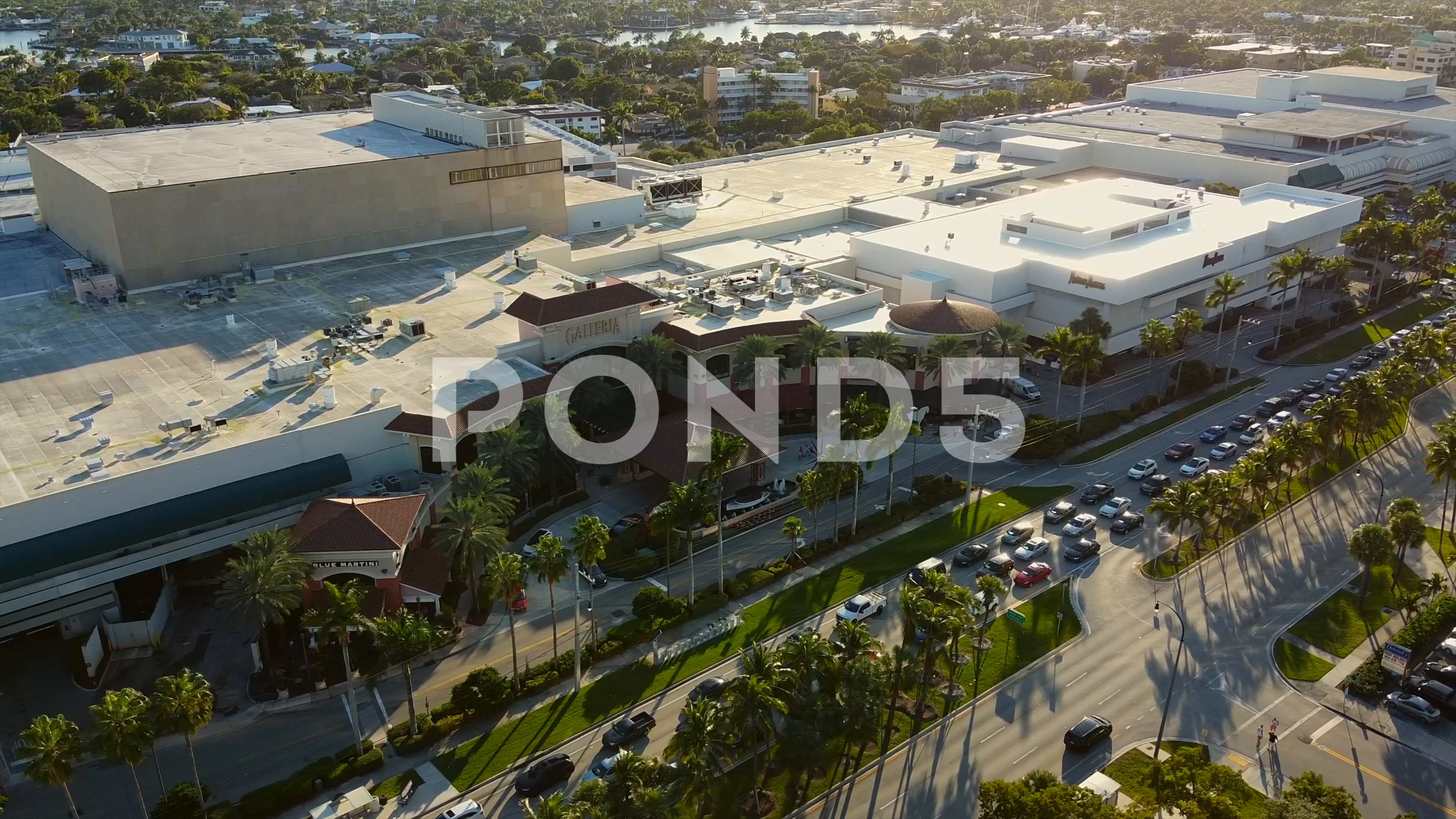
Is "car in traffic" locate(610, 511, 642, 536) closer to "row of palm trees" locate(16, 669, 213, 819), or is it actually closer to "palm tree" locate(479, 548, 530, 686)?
"palm tree" locate(479, 548, 530, 686)

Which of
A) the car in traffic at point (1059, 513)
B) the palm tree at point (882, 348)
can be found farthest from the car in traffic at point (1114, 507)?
the palm tree at point (882, 348)

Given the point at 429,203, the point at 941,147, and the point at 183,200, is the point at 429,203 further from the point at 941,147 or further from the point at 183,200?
the point at 941,147

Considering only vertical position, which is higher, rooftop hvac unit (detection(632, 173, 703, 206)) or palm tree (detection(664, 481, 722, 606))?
rooftop hvac unit (detection(632, 173, 703, 206))

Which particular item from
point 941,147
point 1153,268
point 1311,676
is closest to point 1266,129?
point 941,147

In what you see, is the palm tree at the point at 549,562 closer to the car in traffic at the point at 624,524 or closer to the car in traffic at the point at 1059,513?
the car in traffic at the point at 624,524

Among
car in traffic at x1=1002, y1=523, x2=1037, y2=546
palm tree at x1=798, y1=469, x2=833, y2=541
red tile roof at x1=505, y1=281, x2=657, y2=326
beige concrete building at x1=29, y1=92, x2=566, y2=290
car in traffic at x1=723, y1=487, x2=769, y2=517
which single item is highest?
beige concrete building at x1=29, y1=92, x2=566, y2=290

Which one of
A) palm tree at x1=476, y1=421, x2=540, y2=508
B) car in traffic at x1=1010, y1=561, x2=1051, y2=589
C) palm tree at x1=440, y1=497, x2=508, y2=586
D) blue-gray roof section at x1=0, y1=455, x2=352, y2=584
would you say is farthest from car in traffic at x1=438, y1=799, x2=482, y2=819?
car in traffic at x1=1010, y1=561, x2=1051, y2=589

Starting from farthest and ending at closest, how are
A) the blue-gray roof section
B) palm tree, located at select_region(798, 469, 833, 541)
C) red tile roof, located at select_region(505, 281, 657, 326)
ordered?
red tile roof, located at select_region(505, 281, 657, 326) < palm tree, located at select_region(798, 469, 833, 541) < the blue-gray roof section

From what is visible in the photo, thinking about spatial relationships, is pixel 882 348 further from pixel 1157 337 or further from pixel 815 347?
pixel 1157 337
